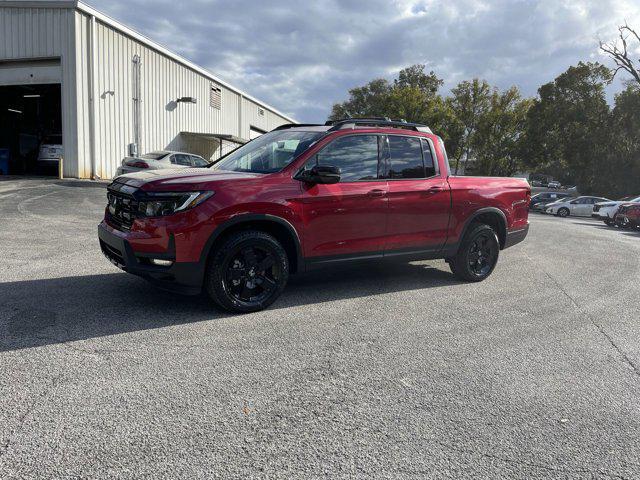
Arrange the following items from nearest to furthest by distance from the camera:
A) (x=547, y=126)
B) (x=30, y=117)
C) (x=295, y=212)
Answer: (x=295, y=212) → (x=30, y=117) → (x=547, y=126)

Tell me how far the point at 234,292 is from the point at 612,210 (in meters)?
22.0

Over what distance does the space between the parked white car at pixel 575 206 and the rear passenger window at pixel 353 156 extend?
29.3 metres

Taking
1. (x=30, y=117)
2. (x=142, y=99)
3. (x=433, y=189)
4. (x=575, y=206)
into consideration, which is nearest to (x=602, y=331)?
(x=433, y=189)

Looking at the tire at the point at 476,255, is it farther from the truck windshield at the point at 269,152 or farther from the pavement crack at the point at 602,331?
the truck windshield at the point at 269,152

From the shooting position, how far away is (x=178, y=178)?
4.54 m

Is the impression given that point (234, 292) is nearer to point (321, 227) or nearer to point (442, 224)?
point (321, 227)

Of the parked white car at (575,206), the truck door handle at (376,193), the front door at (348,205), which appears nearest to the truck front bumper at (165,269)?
the front door at (348,205)

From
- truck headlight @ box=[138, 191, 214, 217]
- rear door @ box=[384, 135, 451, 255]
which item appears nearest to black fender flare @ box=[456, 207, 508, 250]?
rear door @ box=[384, 135, 451, 255]

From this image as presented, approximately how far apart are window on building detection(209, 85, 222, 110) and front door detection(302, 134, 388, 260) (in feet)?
90.6

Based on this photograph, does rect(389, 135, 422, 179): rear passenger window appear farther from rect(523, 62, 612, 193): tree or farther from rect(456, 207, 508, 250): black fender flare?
rect(523, 62, 612, 193): tree

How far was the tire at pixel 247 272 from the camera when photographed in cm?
454

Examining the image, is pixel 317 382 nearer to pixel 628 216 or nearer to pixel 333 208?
pixel 333 208

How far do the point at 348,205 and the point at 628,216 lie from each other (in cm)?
1805

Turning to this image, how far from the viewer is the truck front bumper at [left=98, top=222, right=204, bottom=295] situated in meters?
4.34
